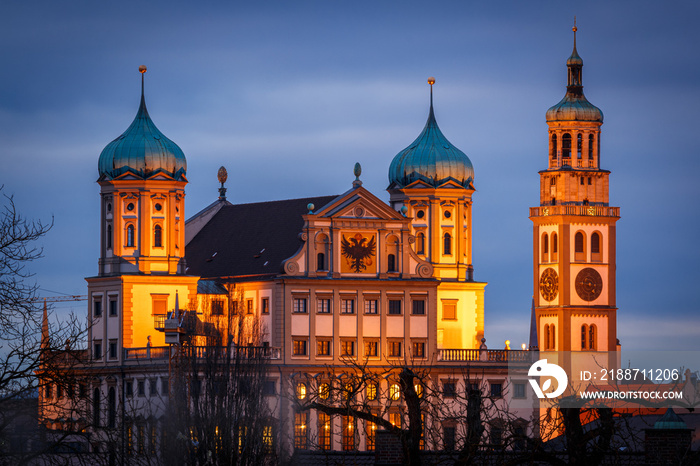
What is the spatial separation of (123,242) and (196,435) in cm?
4438

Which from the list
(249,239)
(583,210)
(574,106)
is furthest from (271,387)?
(574,106)

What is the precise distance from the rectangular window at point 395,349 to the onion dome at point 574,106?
147 feet

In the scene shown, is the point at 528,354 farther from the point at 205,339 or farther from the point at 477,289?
the point at 205,339

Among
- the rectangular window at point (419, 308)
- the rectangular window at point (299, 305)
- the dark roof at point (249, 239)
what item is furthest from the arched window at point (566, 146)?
the rectangular window at point (299, 305)

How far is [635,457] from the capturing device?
68750 millimetres

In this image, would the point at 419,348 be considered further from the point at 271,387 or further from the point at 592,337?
the point at 592,337

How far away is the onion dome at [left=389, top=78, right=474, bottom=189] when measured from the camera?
144 m

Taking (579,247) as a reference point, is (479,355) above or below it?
below

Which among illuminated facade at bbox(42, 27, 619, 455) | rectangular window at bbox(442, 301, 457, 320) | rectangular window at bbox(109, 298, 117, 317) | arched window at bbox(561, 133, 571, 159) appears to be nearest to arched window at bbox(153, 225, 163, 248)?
illuminated facade at bbox(42, 27, 619, 455)

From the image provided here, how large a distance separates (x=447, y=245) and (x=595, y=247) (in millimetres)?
29269

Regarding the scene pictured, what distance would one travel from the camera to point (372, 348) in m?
133

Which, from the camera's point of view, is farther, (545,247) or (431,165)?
(545,247)

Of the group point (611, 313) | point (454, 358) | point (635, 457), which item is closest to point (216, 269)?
point (454, 358)

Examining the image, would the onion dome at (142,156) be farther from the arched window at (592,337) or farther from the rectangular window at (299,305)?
the arched window at (592,337)
